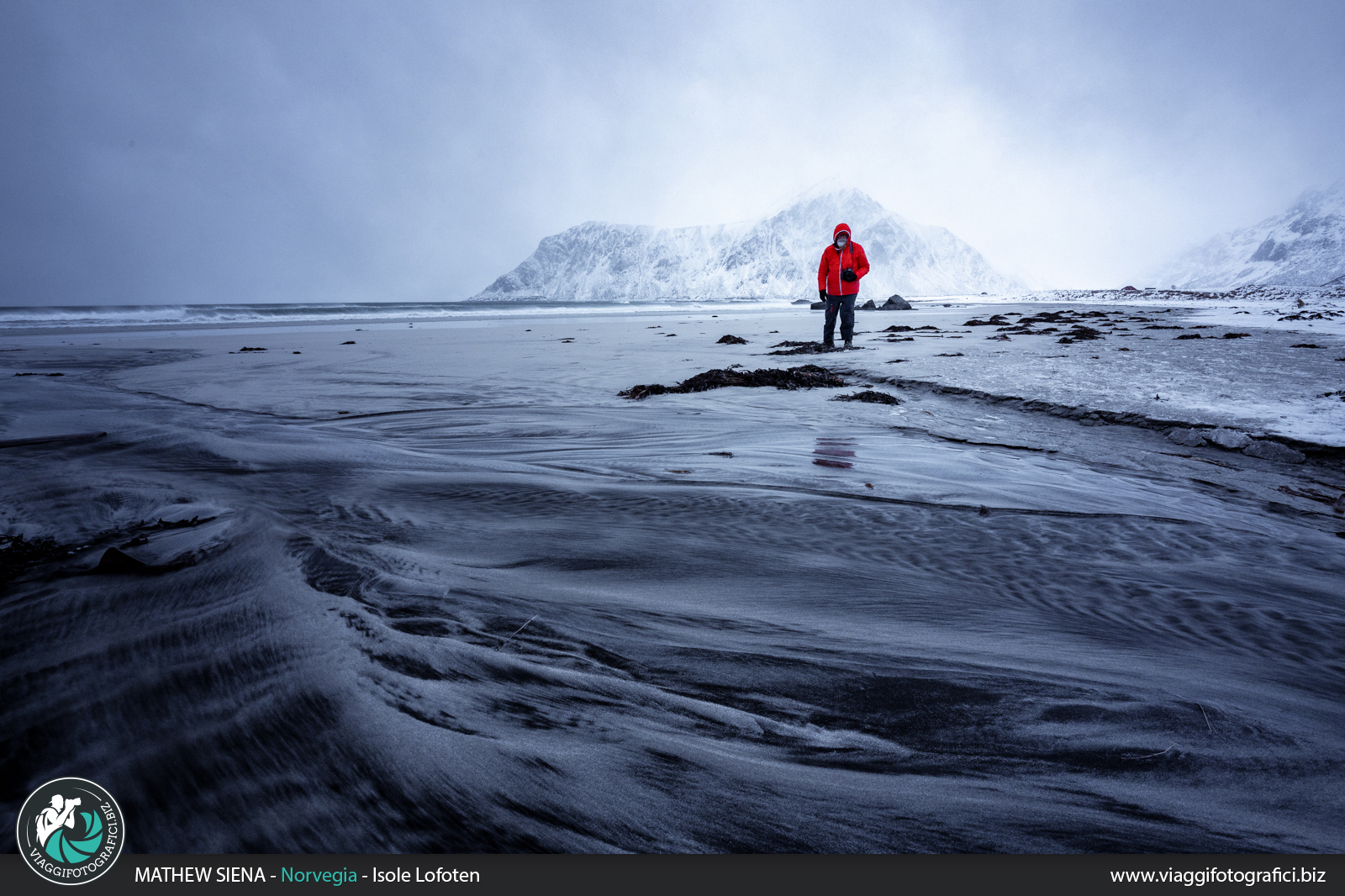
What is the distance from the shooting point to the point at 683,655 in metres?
1.09

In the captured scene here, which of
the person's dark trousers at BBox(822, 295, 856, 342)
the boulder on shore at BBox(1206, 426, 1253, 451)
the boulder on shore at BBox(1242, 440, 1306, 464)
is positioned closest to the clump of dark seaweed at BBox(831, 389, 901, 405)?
the boulder on shore at BBox(1206, 426, 1253, 451)

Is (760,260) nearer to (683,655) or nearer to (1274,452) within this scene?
(1274,452)

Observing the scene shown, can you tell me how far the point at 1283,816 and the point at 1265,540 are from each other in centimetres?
133

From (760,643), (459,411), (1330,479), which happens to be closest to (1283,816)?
(760,643)

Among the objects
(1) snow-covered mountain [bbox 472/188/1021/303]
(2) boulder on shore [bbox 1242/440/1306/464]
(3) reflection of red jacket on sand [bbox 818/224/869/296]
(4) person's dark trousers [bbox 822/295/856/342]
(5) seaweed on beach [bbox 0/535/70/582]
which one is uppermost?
Answer: (1) snow-covered mountain [bbox 472/188/1021/303]

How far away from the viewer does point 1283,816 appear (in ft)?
2.39

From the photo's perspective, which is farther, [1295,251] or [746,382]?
[1295,251]

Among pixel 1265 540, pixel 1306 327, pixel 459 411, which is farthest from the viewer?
pixel 1306 327

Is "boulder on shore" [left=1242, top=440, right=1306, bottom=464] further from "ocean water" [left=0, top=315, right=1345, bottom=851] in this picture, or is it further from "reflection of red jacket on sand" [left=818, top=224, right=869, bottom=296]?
"reflection of red jacket on sand" [left=818, top=224, right=869, bottom=296]

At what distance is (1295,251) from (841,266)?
8328 inches

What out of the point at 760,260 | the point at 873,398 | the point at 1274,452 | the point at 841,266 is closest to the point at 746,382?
the point at 873,398

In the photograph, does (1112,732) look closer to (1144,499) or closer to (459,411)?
(1144,499)

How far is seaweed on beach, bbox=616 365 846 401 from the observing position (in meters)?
4.50

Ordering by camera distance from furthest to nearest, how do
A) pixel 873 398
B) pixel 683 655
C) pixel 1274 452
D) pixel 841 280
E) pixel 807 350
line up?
pixel 841 280 < pixel 807 350 < pixel 873 398 < pixel 1274 452 < pixel 683 655
